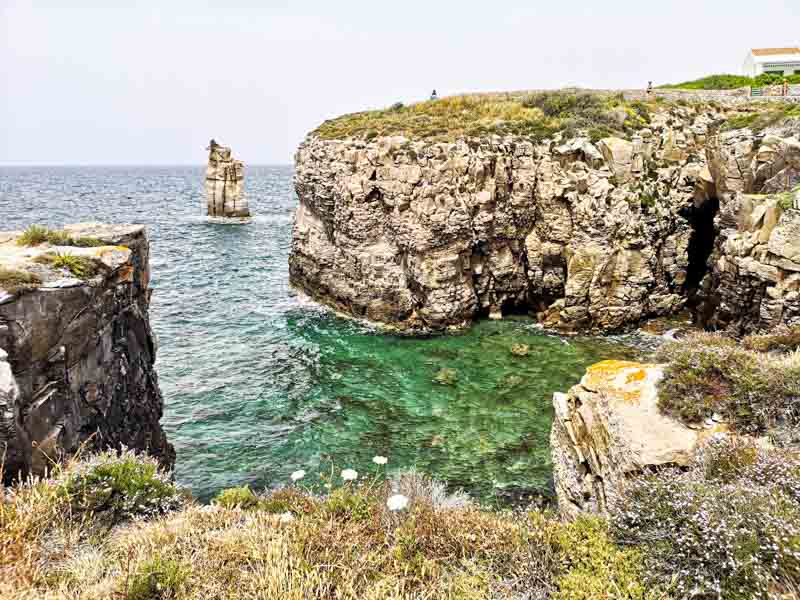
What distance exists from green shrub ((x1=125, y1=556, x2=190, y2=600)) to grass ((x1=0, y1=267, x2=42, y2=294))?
531 cm

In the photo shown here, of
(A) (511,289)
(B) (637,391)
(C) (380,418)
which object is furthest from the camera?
(A) (511,289)

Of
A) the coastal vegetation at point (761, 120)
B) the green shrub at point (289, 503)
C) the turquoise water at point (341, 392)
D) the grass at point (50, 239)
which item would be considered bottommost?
the turquoise water at point (341, 392)

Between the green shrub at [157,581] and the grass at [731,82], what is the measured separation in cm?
4863

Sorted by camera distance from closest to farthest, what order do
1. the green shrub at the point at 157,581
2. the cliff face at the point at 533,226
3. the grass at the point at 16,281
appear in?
the green shrub at the point at 157,581, the grass at the point at 16,281, the cliff face at the point at 533,226

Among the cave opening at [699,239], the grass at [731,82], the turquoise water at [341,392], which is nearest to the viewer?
the turquoise water at [341,392]

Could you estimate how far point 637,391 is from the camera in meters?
9.05

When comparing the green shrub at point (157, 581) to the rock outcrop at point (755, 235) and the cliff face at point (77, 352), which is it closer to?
the cliff face at point (77, 352)

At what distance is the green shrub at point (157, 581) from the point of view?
4938 millimetres

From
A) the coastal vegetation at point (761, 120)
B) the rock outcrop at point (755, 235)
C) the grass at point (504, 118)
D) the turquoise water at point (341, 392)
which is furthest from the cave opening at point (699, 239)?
the turquoise water at point (341, 392)

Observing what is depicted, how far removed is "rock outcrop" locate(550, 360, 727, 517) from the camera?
8047 mm

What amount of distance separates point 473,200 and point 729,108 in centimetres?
1993

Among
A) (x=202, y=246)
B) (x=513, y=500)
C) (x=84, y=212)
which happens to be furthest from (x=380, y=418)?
(x=84, y=212)

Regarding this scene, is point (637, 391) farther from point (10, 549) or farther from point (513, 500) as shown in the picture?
point (10, 549)

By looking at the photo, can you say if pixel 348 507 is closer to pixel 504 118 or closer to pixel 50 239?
pixel 50 239
